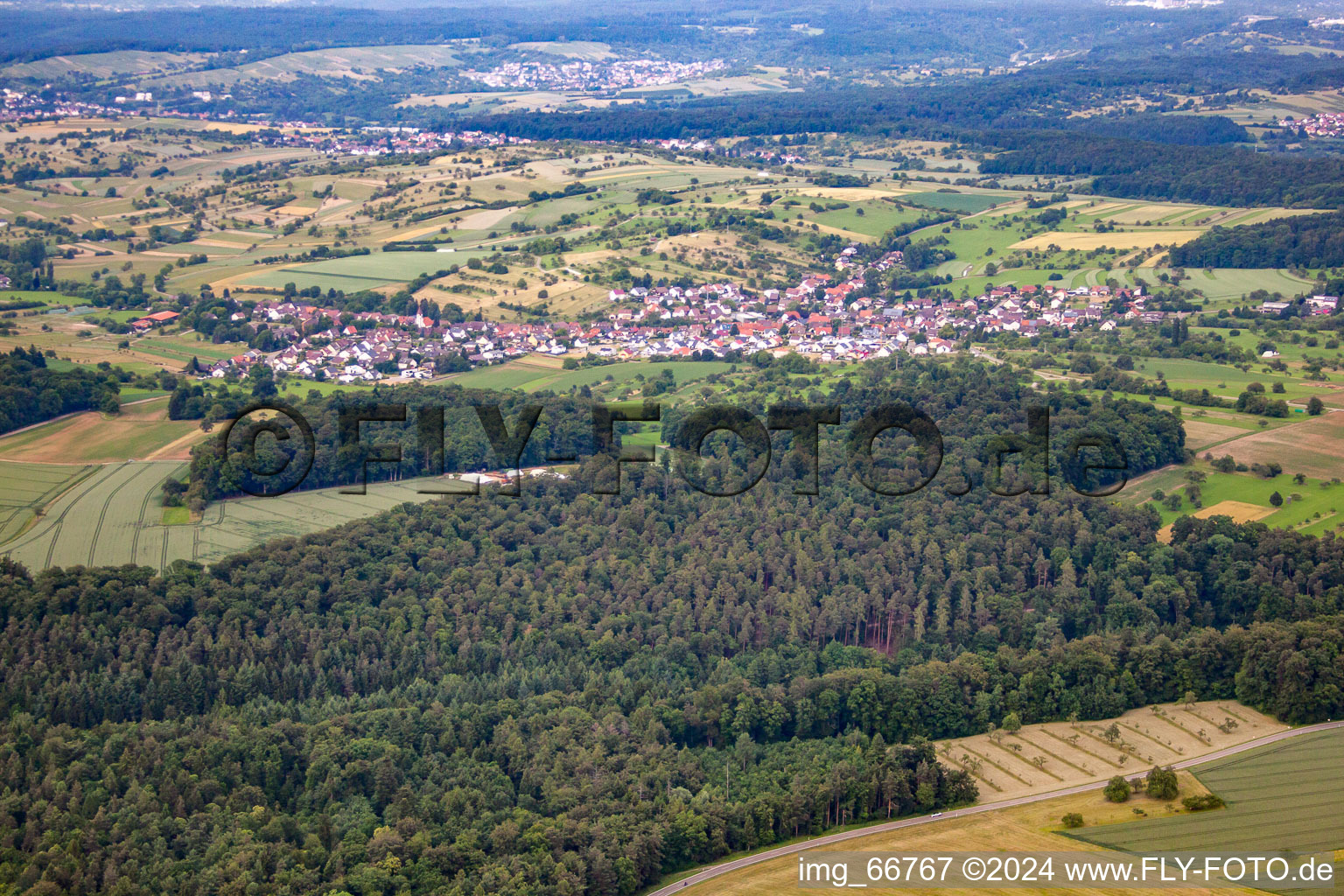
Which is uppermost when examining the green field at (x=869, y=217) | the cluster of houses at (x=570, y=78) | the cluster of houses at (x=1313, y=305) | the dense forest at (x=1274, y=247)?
the cluster of houses at (x=570, y=78)


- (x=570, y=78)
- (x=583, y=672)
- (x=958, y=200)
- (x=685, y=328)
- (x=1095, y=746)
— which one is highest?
(x=570, y=78)

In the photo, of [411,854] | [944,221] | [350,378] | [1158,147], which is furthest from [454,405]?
[1158,147]

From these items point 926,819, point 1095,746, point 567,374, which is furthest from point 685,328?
point 926,819

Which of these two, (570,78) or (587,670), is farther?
(570,78)

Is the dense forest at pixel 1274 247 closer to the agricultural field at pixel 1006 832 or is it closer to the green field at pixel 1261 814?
the green field at pixel 1261 814

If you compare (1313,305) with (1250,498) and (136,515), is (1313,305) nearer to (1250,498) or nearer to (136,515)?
(1250,498)

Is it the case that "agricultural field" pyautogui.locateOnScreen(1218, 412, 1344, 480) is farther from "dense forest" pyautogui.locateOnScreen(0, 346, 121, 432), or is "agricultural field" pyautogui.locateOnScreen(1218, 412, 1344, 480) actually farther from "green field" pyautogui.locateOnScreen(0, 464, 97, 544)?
"dense forest" pyautogui.locateOnScreen(0, 346, 121, 432)

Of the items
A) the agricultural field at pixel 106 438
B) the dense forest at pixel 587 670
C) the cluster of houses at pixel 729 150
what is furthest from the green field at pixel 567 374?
the cluster of houses at pixel 729 150

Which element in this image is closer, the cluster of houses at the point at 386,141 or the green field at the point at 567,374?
the green field at the point at 567,374
